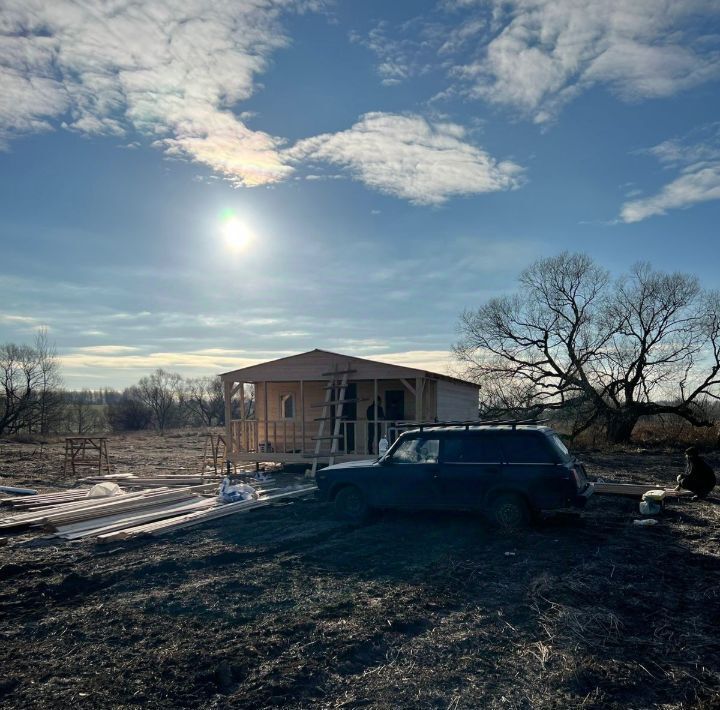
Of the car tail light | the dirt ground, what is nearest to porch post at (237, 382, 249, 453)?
the dirt ground

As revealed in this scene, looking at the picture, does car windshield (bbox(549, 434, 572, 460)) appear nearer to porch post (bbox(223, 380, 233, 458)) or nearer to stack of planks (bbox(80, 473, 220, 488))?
stack of planks (bbox(80, 473, 220, 488))

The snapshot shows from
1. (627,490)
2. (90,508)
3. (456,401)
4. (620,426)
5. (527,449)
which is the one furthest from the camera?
(620,426)

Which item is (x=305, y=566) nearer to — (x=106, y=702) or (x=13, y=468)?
(x=106, y=702)

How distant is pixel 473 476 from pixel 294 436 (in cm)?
1121

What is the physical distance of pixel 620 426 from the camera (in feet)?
110

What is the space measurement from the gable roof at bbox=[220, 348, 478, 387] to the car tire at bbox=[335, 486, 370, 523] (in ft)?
26.1

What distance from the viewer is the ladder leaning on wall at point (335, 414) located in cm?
1900

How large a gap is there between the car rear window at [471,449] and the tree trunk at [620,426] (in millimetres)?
25588

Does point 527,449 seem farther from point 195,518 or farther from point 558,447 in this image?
point 195,518

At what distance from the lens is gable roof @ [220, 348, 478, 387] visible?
63.6 ft

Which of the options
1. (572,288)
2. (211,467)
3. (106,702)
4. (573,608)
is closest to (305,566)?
(573,608)

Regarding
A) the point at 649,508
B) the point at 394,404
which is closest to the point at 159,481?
the point at 394,404

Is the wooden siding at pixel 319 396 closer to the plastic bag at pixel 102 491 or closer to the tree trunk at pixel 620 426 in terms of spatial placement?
the plastic bag at pixel 102 491

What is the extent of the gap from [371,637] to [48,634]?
3073 millimetres
